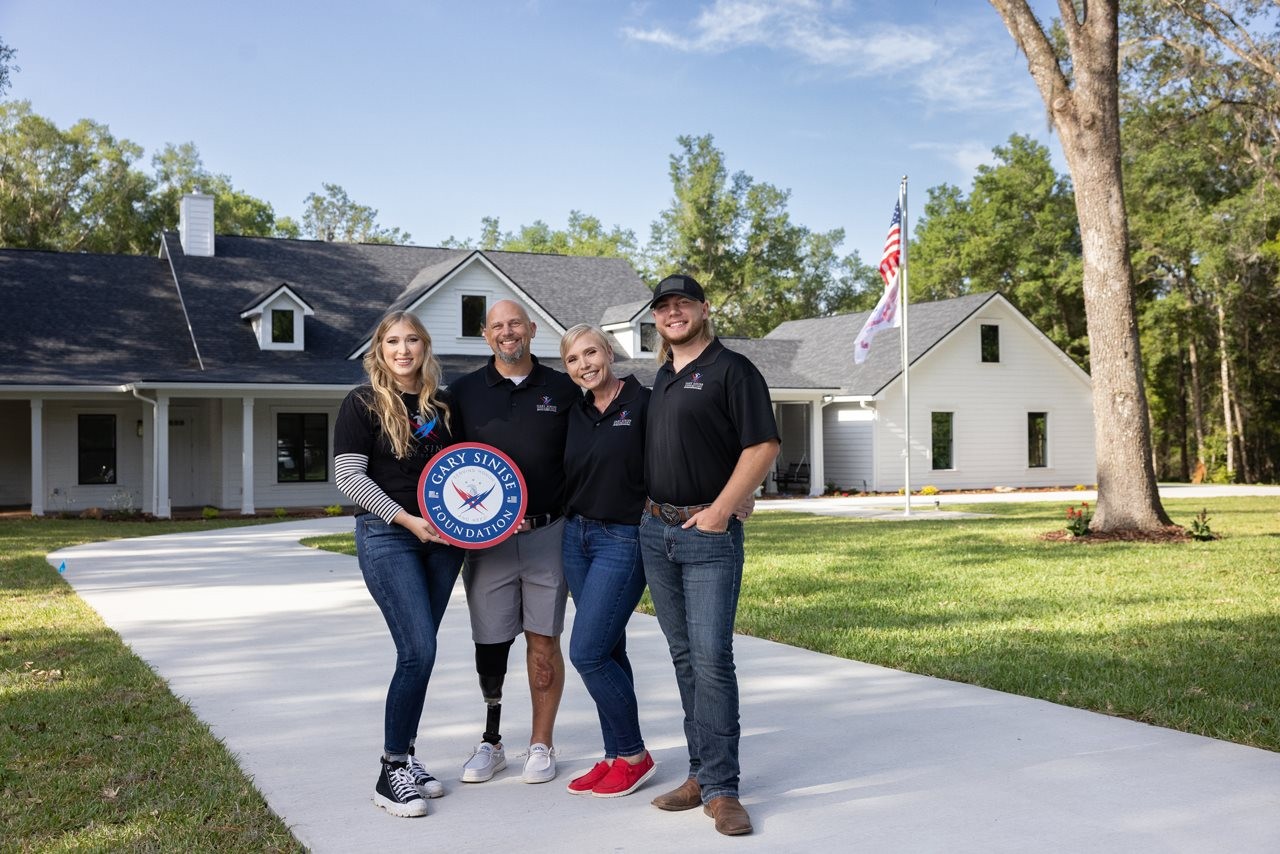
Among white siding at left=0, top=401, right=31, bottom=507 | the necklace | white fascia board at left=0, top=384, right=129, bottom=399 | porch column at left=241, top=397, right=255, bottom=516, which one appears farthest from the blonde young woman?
white siding at left=0, top=401, right=31, bottom=507

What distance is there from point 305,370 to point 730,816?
2005 centimetres

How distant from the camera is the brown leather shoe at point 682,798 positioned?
411 cm

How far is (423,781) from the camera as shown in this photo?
4219 millimetres

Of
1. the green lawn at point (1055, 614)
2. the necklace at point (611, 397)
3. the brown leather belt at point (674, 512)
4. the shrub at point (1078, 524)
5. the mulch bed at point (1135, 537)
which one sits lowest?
the green lawn at point (1055, 614)

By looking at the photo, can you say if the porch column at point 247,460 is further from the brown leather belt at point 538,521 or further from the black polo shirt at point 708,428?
the black polo shirt at point 708,428

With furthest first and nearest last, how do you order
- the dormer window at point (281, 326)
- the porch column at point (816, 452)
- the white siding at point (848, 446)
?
the white siding at point (848, 446), the porch column at point (816, 452), the dormer window at point (281, 326)

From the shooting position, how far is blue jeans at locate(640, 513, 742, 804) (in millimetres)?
3936

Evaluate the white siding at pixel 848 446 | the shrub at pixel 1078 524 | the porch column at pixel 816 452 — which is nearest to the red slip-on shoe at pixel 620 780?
the shrub at pixel 1078 524

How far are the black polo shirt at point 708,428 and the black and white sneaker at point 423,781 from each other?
141 cm

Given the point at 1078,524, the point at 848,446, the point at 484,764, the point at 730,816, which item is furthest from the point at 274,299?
the point at 730,816

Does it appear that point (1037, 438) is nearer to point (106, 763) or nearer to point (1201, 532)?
point (1201, 532)

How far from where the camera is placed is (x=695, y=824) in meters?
3.96

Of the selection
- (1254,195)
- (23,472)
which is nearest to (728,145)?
(1254,195)

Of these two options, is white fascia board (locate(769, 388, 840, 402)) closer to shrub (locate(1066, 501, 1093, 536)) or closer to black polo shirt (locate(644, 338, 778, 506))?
shrub (locate(1066, 501, 1093, 536))
